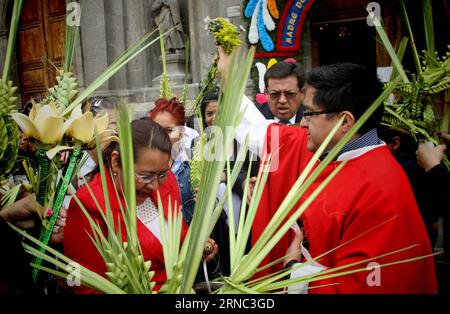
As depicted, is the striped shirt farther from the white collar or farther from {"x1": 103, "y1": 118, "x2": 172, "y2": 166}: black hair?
{"x1": 103, "y1": 118, "x2": 172, "y2": 166}: black hair

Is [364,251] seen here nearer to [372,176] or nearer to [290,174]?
[372,176]

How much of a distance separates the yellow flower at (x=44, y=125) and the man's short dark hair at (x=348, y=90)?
2.73 ft

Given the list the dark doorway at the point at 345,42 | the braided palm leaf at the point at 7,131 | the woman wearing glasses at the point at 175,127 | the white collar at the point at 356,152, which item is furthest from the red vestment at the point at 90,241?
the dark doorway at the point at 345,42

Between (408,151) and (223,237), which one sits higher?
(408,151)

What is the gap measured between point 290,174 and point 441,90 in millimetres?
690

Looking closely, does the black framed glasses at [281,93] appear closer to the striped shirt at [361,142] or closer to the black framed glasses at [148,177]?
the striped shirt at [361,142]

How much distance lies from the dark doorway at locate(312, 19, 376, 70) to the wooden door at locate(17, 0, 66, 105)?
17.7 feet

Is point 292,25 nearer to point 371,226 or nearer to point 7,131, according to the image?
point 371,226

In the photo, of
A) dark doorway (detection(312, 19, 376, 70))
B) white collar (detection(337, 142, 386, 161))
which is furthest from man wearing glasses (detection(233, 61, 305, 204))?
dark doorway (detection(312, 19, 376, 70))

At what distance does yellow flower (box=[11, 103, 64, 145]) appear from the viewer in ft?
3.54

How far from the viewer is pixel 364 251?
120 cm

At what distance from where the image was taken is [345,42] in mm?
7824

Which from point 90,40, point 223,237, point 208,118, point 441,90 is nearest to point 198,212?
point 441,90

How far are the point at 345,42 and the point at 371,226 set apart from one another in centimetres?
719
